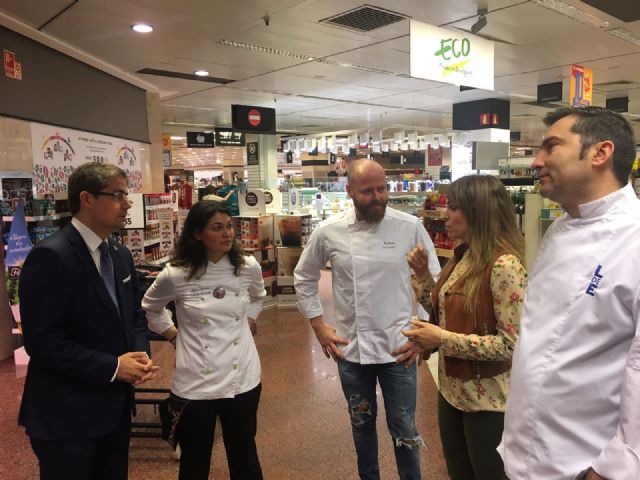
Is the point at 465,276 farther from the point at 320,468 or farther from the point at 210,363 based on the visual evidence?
the point at 320,468

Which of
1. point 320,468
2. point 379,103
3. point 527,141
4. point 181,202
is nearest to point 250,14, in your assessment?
point 320,468

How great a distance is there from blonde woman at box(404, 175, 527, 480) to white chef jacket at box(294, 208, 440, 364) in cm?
35

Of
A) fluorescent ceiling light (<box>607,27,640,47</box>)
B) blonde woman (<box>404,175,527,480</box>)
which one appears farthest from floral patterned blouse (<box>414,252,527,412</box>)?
fluorescent ceiling light (<box>607,27,640,47</box>)

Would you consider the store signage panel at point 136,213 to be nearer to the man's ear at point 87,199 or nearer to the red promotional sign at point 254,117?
the man's ear at point 87,199

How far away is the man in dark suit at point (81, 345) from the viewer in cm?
167

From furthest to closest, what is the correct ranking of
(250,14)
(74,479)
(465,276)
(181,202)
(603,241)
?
(181,202)
(250,14)
(465,276)
(74,479)
(603,241)

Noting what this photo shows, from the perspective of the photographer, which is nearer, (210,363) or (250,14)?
(210,363)

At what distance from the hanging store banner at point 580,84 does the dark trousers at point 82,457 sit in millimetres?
7210

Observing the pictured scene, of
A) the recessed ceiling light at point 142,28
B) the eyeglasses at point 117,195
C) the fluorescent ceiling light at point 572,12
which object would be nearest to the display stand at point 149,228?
the recessed ceiling light at point 142,28

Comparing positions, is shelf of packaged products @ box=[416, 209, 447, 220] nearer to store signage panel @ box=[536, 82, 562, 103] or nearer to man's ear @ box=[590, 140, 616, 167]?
store signage panel @ box=[536, 82, 562, 103]

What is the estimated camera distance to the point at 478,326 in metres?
1.81

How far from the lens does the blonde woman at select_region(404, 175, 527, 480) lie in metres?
1.74

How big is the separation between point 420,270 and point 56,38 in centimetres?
491

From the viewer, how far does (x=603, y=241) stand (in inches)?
47.1
